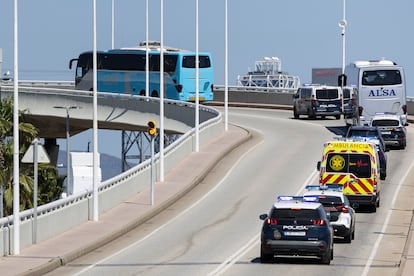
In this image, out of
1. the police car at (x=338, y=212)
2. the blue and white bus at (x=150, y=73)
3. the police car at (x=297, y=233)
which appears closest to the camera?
the police car at (x=297, y=233)

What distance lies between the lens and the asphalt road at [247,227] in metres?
30.6

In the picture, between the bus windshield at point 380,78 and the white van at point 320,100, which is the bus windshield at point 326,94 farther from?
the bus windshield at point 380,78

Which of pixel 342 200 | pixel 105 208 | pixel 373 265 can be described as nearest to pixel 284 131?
pixel 105 208

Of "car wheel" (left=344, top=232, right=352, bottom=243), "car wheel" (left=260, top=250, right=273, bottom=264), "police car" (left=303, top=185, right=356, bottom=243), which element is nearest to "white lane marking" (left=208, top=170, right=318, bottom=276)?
"car wheel" (left=260, top=250, right=273, bottom=264)

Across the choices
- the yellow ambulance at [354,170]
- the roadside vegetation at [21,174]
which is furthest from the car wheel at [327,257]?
the roadside vegetation at [21,174]

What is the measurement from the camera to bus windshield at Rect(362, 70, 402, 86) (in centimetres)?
6412

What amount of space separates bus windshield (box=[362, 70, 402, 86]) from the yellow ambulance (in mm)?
20461

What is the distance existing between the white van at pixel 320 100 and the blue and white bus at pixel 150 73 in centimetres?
873

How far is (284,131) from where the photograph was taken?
224 ft

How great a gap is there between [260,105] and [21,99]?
63.0 feet

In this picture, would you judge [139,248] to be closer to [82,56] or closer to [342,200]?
[342,200]

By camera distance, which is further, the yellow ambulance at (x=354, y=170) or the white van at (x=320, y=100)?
the white van at (x=320, y=100)

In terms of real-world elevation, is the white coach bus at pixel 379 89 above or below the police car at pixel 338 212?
above

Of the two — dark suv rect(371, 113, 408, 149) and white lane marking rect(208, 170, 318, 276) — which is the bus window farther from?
white lane marking rect(208, 170, 318, 276)
